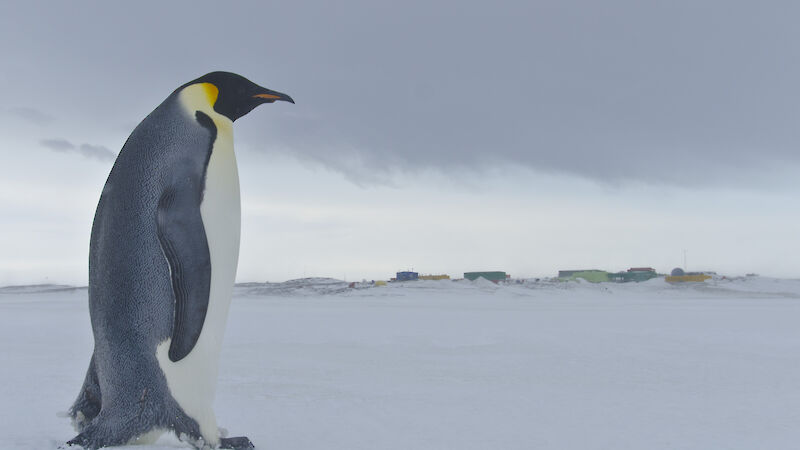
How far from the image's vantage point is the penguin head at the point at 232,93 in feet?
9.41

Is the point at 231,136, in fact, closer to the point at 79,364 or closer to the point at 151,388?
the point at 151,388

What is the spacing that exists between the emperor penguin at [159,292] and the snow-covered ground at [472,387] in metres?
0.17

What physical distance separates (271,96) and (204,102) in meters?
0.35

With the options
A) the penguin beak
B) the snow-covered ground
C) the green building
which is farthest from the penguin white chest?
the green building

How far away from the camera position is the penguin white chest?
8.10ft

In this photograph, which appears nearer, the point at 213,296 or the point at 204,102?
the point at 213,296

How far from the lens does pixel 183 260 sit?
2438mm

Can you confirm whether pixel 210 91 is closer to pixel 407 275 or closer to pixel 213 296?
pixel 213 296

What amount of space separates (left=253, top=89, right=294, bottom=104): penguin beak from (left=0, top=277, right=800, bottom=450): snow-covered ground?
1610 mm

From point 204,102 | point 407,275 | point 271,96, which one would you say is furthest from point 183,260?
point 407,275

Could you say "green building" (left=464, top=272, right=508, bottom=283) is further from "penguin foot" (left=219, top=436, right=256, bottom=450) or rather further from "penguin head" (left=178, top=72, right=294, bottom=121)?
"penguin foot" (left=219, top=436, right=256, bottom=450)

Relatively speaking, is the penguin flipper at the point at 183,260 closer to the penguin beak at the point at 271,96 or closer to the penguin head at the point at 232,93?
the penguin head at the point at 232,93

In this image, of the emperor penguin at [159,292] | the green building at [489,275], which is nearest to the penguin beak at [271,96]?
the emperor penguin at [159,292]

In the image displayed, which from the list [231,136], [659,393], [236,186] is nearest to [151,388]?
[236,186]
